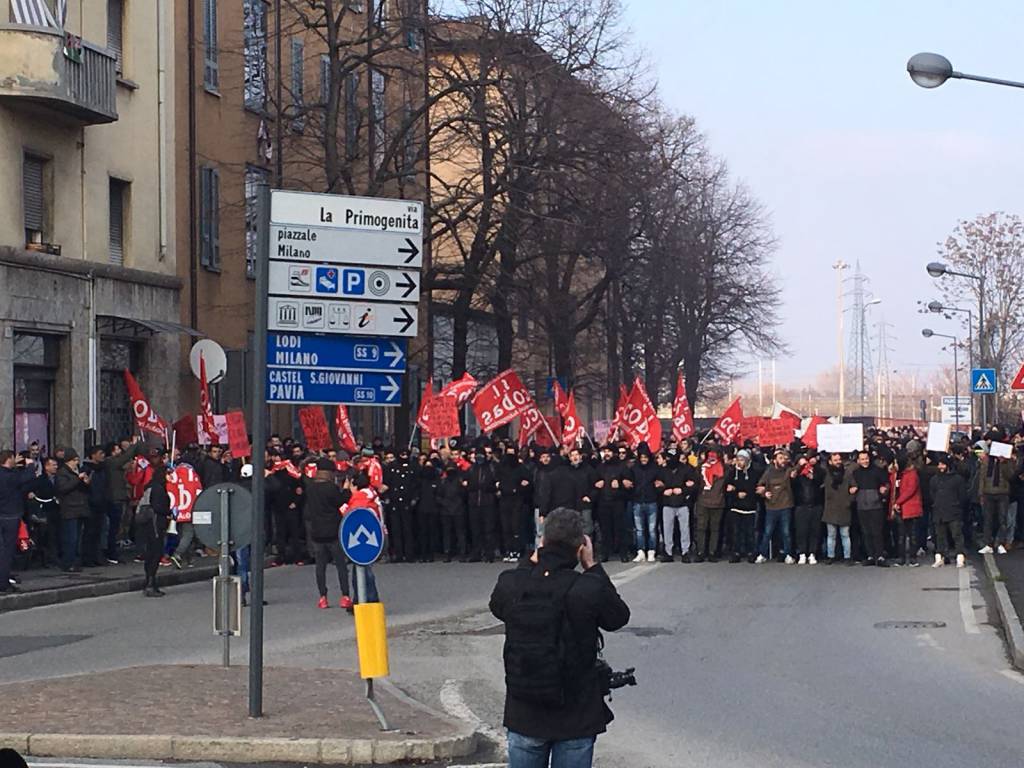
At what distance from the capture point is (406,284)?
40.8 feet

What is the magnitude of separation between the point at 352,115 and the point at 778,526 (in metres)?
14.7

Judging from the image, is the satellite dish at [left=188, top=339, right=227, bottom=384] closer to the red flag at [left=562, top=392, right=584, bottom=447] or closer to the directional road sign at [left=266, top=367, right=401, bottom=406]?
the red flag at [left=562, top=392, right=584, bottom=447]

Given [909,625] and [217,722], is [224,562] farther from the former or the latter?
[909,625]

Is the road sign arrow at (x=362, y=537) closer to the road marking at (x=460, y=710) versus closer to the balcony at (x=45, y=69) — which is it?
the road marking at (x=460, y=710)

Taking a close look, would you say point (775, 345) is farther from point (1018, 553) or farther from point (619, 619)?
point (619, 619)

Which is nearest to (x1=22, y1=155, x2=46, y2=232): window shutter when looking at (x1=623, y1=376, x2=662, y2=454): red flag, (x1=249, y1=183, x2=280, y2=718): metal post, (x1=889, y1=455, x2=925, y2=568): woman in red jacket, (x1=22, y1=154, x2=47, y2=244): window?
(x1=22, y1=154, x2=47, y2=244): window

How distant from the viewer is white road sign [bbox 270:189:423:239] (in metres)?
12.1

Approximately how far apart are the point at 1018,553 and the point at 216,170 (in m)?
18.2

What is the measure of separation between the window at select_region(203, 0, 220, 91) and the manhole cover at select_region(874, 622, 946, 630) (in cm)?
2156

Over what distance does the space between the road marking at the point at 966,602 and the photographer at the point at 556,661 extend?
38.4 ft

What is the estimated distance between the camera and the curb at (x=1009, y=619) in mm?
15484

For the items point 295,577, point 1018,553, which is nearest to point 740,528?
point 1018,553

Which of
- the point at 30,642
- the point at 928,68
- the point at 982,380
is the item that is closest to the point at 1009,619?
the point at 928,68

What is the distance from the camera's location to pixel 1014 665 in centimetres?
1530
